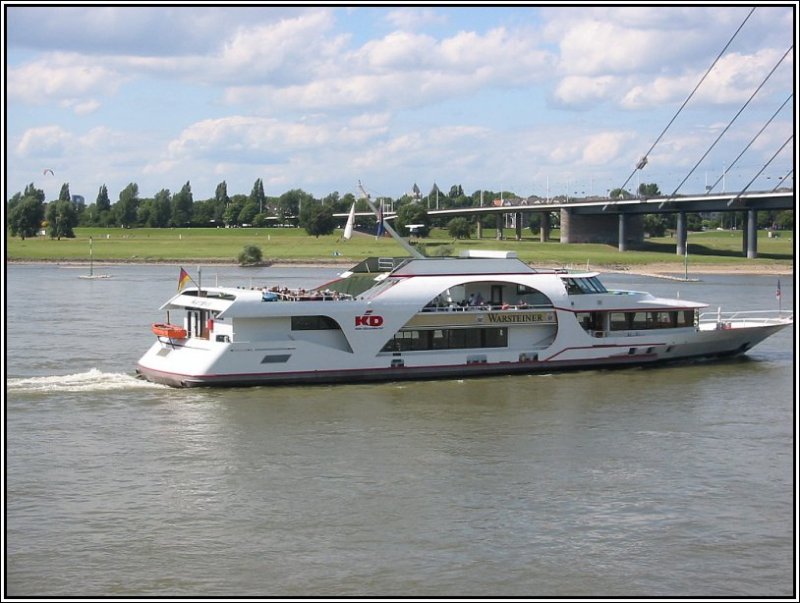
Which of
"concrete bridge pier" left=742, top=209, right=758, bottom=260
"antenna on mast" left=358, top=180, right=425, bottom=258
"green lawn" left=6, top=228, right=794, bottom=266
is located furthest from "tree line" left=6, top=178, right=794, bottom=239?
"antenna on mast" left=358, top=180, right=425, bottom=258

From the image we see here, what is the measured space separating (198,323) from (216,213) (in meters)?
151

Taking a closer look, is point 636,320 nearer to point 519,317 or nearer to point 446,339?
point 519,317

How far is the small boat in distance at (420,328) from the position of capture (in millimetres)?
35969

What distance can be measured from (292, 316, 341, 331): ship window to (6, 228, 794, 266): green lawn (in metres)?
71.6

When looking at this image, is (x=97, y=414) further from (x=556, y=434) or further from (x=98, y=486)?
(x=556, y=434)

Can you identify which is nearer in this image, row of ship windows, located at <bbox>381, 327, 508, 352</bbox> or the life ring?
the life ring

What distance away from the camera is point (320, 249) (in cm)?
12656

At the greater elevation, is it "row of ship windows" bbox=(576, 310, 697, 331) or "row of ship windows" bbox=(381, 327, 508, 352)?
"row of ship windows" bbox=(576, 310, 697, 331)

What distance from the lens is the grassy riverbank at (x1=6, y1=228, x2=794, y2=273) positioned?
115 metres

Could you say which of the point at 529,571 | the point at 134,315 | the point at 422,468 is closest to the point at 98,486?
the point at 422,468

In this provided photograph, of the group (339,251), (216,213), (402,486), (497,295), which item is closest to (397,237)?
(497,295)

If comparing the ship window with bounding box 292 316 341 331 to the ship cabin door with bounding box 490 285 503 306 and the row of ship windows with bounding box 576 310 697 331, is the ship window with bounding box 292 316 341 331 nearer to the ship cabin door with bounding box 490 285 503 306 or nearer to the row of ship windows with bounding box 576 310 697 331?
the ship cabin door with bounding box 490 285 503 306

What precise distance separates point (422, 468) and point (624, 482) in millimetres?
4506

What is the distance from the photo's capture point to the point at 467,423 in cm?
3100
